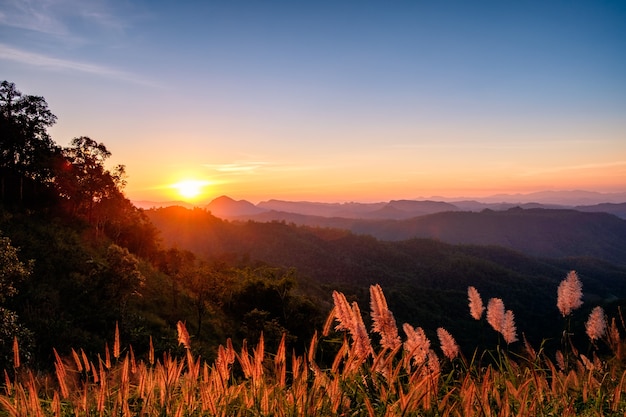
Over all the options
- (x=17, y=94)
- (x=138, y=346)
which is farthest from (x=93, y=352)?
(x=17, y=94)

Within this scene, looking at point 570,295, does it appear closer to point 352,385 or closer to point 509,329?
point 509,329

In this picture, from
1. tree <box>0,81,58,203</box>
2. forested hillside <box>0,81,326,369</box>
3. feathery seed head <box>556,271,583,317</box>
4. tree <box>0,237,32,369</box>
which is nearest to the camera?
feathery seed head <box>556,271,583,317</box>

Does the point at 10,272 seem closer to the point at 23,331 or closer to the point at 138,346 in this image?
the point at 23,331

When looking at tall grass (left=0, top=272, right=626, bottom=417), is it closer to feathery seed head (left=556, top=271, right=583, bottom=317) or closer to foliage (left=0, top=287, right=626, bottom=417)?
foliage (left=0, top=287, right=626, bottom=417)

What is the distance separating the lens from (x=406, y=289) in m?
158

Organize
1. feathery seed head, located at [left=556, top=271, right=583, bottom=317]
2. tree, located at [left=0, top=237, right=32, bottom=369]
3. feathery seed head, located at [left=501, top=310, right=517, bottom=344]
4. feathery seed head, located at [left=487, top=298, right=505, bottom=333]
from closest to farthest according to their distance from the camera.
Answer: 1. feathery seed head, located at [left=501, top=310, right=517, bottom=344]
2. feathery seed head, located at [left=487, top=298, right=505, bottom=333]
3. feathery seed head, located at [left=556, top=271, right=583, bottom=317]
4. tree, located at [left=0, top=237, right=32, bottom=369]

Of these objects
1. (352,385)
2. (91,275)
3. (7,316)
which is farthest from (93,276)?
(352,385)

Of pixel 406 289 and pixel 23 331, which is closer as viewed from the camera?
pixel 23 331

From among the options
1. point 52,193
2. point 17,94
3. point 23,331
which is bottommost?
point 23,331

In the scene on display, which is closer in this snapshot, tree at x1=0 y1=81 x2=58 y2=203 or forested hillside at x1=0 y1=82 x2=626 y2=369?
forested hillside at x1=0 y1=82 x2=626 y2=369

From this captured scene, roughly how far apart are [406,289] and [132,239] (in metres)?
121

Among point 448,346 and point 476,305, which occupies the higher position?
point 476,305

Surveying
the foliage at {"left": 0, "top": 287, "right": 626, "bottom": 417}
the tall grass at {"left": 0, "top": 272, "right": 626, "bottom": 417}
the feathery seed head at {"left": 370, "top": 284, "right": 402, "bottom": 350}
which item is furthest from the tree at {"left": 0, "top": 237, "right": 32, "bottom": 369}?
the feathery seed head at {"left": 370, "top": 284, "right": 402, "bottom": 350}

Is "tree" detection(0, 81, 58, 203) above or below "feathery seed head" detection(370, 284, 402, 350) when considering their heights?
above
